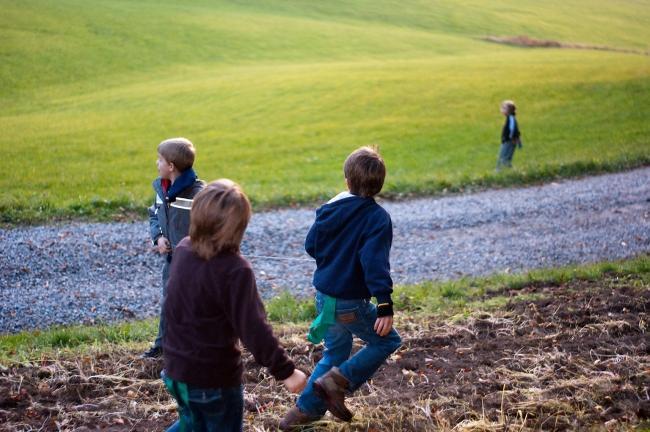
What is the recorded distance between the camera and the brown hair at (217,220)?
4.08 metres

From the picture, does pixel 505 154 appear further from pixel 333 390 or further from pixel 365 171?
pixel 333 390

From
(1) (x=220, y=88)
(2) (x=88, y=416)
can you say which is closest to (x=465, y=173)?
(2) (x=88, y=416)

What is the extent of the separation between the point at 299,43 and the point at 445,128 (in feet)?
101

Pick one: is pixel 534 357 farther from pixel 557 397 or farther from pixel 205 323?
pixel 205 323

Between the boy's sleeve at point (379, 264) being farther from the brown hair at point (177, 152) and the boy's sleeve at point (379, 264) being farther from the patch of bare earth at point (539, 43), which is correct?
the patch of bare earth at point (539, 43)

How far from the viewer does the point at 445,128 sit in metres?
28.0

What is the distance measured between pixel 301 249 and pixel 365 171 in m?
7.57

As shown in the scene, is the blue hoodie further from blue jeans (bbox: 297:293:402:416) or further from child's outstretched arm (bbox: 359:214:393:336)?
blue jeans (bbox: 297:293:402:416)

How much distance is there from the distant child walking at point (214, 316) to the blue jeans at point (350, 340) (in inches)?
45.0

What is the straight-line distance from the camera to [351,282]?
527 centimetres

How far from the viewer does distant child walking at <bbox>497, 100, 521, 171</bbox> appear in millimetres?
19453

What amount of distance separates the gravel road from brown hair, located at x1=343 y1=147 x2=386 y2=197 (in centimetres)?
537

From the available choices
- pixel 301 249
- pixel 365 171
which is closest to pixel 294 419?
pixel 365 171

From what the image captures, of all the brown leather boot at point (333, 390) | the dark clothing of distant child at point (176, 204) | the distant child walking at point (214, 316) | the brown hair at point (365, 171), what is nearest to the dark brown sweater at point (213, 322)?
the distant child walking at point (214, 316)
